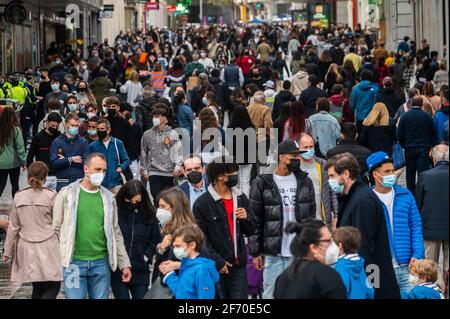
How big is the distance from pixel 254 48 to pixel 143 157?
34.9 metres

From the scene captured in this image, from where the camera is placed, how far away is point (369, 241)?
957 centimetres

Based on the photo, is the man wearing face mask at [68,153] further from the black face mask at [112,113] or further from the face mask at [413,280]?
the face mask at [413,280]

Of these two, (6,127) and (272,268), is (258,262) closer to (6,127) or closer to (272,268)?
(272,268)

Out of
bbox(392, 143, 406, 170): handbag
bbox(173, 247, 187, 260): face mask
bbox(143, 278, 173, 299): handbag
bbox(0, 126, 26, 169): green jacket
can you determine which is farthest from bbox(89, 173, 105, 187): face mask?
bbox(392, 143, 406, 170): handbag

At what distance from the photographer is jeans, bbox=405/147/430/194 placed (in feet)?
57.6

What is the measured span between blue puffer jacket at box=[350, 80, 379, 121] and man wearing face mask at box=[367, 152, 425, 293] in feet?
37.5

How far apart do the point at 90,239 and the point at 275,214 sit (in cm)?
156

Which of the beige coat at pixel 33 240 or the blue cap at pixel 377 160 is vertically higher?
the blue cap at pixel 377 160

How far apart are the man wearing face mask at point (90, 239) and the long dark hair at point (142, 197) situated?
0.76 ft

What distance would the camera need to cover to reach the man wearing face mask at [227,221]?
10.4 metres

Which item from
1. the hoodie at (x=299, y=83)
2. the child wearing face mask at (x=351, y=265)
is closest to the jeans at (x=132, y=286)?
the child wearing face mask at (x=351, y=265)

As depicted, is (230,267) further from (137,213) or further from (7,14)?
(7,14)

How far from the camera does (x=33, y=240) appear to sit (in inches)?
432
